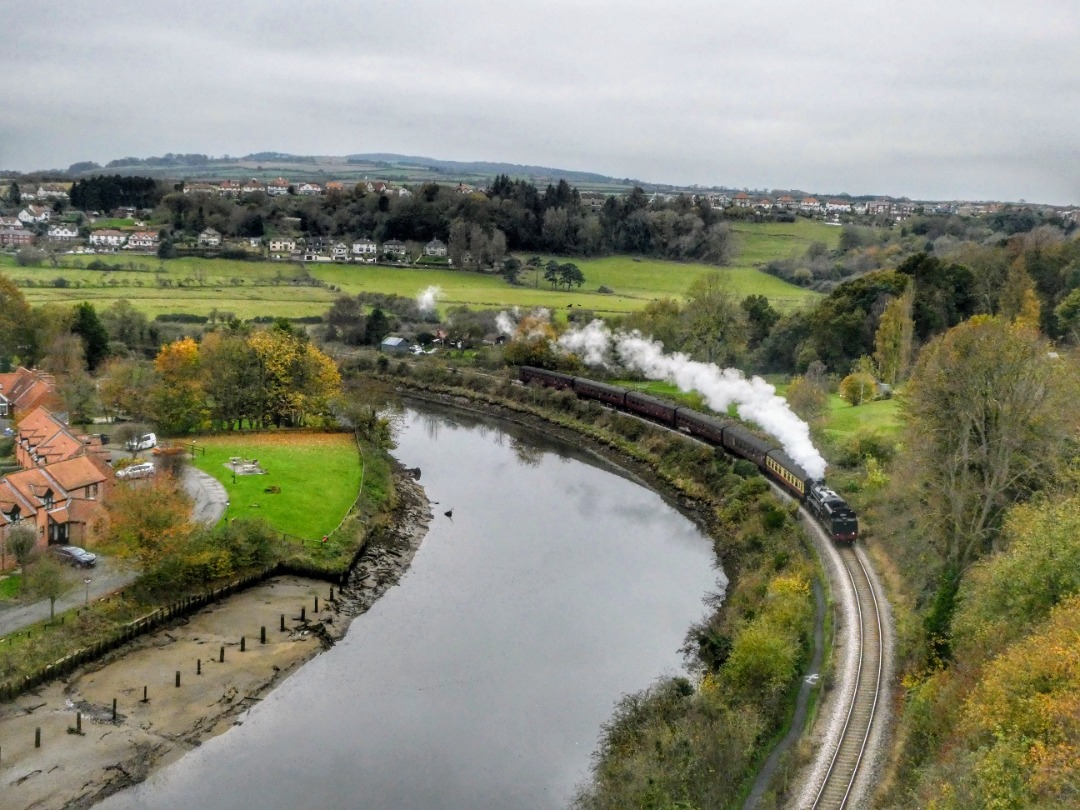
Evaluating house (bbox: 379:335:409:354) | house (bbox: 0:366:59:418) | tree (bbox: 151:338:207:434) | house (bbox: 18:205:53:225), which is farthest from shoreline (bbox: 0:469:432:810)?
house (bbox: 18:205:53:225)

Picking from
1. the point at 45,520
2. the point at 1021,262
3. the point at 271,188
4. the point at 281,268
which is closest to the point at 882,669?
the point at 45,520

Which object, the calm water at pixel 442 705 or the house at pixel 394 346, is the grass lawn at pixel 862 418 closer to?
the calm water at pixel 442 705

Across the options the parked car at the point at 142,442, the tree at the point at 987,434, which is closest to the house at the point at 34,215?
the parked car at the point at 142,442

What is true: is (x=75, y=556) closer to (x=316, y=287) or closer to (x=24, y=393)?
(x=24, y=393)

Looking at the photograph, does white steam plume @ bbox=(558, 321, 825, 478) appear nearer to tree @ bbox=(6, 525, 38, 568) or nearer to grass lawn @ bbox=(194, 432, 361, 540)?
grass lawn @ bbox=(194, 432, 361, 540)

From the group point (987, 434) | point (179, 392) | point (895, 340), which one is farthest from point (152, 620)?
point (895, 340)

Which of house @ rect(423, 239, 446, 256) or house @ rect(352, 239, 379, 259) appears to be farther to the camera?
house @ rect(423, 239, 446, 256)
